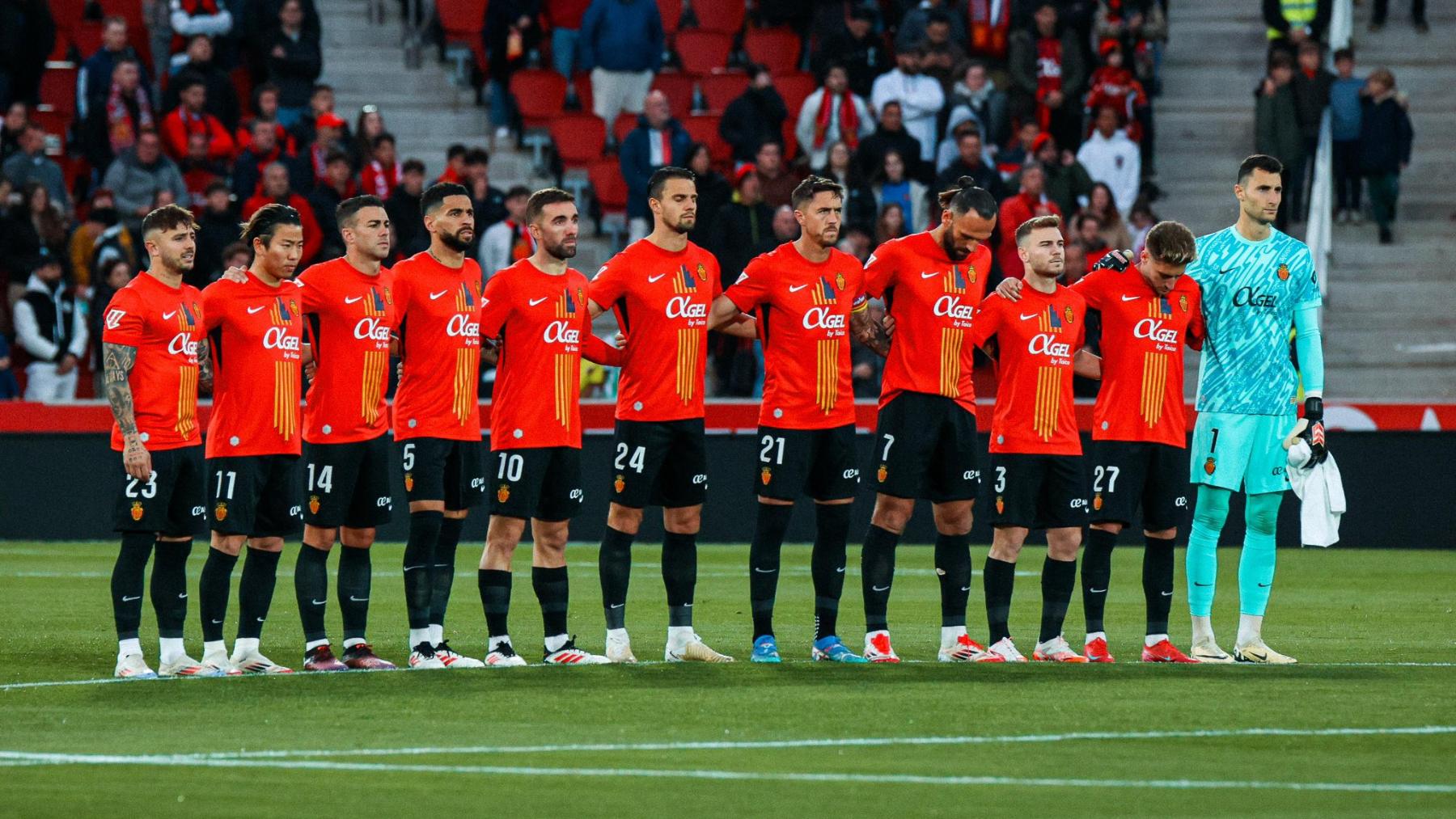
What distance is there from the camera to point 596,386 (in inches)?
877

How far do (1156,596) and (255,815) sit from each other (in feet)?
19.2

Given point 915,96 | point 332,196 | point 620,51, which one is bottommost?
point 332,196

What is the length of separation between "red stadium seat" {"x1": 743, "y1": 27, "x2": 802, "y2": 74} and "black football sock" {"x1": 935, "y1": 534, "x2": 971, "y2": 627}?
50.8 feet

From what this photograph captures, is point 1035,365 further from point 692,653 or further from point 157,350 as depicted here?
Answer: point 157,350

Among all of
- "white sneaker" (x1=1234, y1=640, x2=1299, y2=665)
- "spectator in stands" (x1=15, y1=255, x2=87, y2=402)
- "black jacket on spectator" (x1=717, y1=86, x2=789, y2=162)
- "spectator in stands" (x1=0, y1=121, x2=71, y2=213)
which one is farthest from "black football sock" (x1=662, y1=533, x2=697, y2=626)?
"spectator in stands" (x1=0, y1=121, x2=71, y2=213)

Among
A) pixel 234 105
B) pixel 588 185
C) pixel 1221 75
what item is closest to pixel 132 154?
pixel 234 105

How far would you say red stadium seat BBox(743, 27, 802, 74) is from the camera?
26.6m

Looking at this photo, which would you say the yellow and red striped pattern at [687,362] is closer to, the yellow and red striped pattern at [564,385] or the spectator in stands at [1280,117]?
the yellow and red striped pattern at [564,385]

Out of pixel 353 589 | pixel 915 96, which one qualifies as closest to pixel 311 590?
pixel 353 589

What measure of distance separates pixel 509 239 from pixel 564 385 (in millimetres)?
11106

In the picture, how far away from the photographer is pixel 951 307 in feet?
38.5

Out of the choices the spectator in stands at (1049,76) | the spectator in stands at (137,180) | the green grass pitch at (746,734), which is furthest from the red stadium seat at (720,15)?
the green grass pitch at (746,734)

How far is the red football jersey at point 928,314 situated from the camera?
460 inches

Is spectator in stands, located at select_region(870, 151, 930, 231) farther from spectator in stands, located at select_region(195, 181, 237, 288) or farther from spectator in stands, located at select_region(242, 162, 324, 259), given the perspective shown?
spectator in stands, located at select_region(195, 181, 237, 288)
